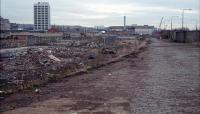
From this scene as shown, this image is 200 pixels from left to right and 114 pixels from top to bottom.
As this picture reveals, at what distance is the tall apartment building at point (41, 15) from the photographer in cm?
16271

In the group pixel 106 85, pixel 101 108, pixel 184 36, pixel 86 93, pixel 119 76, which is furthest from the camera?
pixel 184 36

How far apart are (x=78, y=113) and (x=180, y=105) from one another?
3186mm

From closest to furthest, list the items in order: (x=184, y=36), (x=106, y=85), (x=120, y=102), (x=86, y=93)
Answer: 1. (x=120, y=102)
2. (x=86, y=93)
3. (x=106, y=85)
4. (x=184, y=36)

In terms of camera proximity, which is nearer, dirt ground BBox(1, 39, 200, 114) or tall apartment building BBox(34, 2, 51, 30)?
dirt ground BBox(1, 39, 200, 114)

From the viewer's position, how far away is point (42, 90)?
14703mm

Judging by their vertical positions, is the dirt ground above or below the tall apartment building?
below

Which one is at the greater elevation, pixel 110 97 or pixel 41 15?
pixel 41 15

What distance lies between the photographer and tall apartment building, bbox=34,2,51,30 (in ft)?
534

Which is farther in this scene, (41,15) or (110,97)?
(41,15)

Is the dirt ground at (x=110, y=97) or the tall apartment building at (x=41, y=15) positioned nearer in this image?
the dirt ground at (x=110, y=97)

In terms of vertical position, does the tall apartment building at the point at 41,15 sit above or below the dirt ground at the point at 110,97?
above

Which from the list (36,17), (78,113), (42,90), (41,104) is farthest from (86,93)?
(36,17)

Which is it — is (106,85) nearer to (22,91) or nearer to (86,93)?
(86,93)

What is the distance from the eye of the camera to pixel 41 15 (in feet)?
532
